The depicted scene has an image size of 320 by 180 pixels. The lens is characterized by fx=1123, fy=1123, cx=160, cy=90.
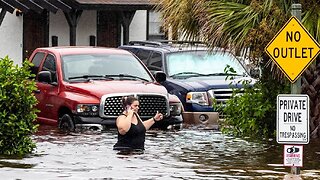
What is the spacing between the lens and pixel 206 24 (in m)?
18.9

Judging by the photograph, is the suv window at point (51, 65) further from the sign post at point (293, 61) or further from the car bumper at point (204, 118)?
the sign post at point (293, 61)

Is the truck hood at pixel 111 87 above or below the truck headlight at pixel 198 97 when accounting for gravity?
above

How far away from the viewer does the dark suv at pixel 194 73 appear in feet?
76.1

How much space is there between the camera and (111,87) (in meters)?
20.3

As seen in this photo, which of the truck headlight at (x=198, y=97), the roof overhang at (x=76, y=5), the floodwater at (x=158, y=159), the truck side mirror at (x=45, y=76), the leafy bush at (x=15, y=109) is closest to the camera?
the floodwater at (x=158, y=159)

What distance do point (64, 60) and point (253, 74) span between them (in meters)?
3.70

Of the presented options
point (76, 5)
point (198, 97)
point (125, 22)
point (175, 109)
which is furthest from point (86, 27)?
point (175, 109)

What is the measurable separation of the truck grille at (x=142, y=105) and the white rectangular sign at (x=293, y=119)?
6666mm

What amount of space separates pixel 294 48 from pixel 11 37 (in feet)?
87.4

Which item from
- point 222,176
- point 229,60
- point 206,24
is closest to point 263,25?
point 206,24

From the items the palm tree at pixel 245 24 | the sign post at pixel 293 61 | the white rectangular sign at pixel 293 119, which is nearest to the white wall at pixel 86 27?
the palm tree at pixel 245 24

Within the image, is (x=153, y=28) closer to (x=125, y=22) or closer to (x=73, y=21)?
(x=125, y=22)

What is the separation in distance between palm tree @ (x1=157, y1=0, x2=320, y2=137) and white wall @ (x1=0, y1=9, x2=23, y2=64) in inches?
771

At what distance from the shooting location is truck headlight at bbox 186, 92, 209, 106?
23.2 meters
